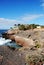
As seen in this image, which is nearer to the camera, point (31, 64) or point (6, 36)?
point (31, 64)

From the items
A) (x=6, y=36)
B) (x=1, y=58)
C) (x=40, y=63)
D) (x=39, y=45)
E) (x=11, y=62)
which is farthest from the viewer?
(x=6, y=36)

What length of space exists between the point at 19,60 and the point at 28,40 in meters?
12.6

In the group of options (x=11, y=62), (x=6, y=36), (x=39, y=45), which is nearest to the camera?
(x=11, y=62)

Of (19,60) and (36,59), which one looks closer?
(36,59)

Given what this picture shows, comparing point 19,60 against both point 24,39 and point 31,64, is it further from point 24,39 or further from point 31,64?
point 24,39

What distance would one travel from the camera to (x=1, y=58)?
18219 millimetres

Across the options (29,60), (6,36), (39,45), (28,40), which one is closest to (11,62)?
(29,60)

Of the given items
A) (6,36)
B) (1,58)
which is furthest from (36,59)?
(6,36)

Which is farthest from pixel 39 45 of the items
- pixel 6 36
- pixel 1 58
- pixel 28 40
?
pixel 6 36

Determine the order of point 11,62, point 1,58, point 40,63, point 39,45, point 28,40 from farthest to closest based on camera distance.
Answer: point 28,40
point 39,45
point 1,58
point 11,62
point 40,63

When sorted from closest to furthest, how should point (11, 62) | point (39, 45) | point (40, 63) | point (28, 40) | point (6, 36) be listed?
point (40, 63)
point (11, 62)
point (39, 45)
point (28, 40)
point (6, 36)

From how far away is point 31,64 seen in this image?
14469mm

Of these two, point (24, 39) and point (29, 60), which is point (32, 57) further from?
point (24, 39)

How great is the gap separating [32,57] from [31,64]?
61 cm
